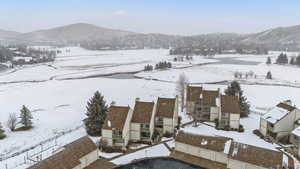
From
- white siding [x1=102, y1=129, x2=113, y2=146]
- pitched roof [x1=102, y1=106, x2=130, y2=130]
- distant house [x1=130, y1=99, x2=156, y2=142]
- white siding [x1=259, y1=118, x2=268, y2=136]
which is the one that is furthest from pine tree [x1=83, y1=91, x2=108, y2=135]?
white siding [x1=259, y1=118, x2=268, y2=136]

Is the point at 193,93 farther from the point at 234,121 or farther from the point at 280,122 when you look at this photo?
the point at 280,122

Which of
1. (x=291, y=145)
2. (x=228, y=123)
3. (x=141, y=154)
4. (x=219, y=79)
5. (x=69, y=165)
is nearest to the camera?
(x=69, y=165)

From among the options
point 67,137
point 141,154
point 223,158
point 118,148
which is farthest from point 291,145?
point 67,137

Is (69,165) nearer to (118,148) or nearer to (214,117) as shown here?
(118,148)

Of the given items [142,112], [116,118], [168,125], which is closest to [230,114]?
[168,125]

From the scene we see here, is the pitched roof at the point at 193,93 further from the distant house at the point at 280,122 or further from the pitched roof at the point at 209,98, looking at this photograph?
the distant house at the point at 280,122
